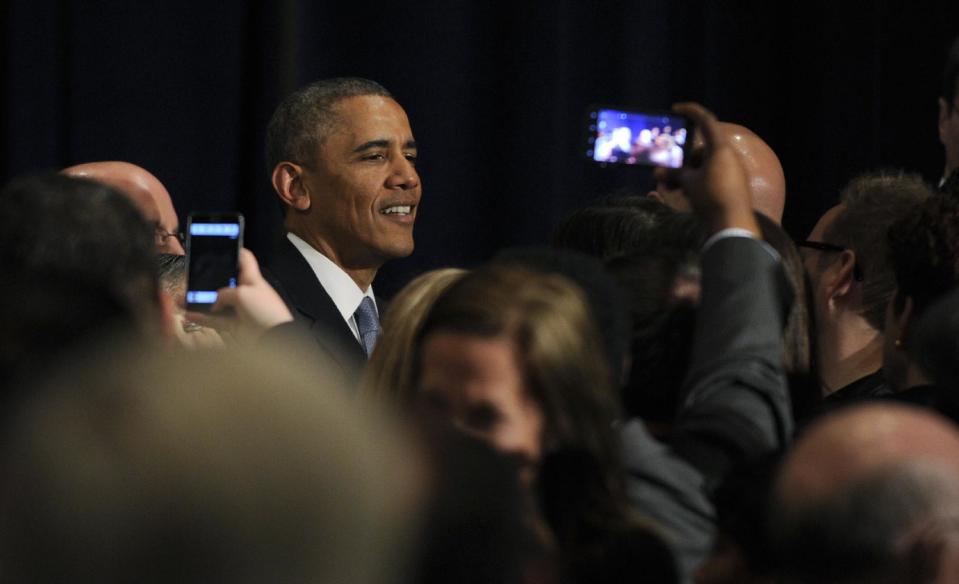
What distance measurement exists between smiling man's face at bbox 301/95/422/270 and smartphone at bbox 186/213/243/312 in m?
0.97

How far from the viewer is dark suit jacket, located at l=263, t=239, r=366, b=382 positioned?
8.23ft

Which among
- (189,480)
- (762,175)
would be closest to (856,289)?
(762,175)

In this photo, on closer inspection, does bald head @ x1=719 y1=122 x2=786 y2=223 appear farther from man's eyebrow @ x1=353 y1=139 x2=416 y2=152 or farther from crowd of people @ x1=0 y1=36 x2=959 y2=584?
man's eyebrow @ x1=353 y1=139 x2=416 y2=152

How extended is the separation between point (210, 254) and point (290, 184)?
1.05 metres

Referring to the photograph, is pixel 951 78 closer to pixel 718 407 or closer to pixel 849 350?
pixel 849 350

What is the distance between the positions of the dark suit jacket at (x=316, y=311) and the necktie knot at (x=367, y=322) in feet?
0.37

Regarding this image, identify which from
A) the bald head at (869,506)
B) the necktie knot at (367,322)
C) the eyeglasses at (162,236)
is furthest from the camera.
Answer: the eyeglasses at (162,236)

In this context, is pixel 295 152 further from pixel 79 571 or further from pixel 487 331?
pixel 79 571

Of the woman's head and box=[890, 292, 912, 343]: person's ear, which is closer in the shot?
the woman's head

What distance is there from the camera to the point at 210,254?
6.38 ft

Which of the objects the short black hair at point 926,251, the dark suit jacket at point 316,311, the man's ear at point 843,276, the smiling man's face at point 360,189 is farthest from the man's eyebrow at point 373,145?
the short black hair at point 926,251

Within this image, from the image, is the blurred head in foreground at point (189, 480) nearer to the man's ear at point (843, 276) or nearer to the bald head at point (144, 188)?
the man's ear at point (843, 276)

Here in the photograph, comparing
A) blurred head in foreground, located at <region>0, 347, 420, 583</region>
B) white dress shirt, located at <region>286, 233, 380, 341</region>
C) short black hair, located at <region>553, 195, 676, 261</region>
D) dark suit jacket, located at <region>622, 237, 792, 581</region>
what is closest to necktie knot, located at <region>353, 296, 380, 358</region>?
white dress shirt, located at <region>286, 233, 380, 341</region>

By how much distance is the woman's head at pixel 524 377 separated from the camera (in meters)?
1.33
